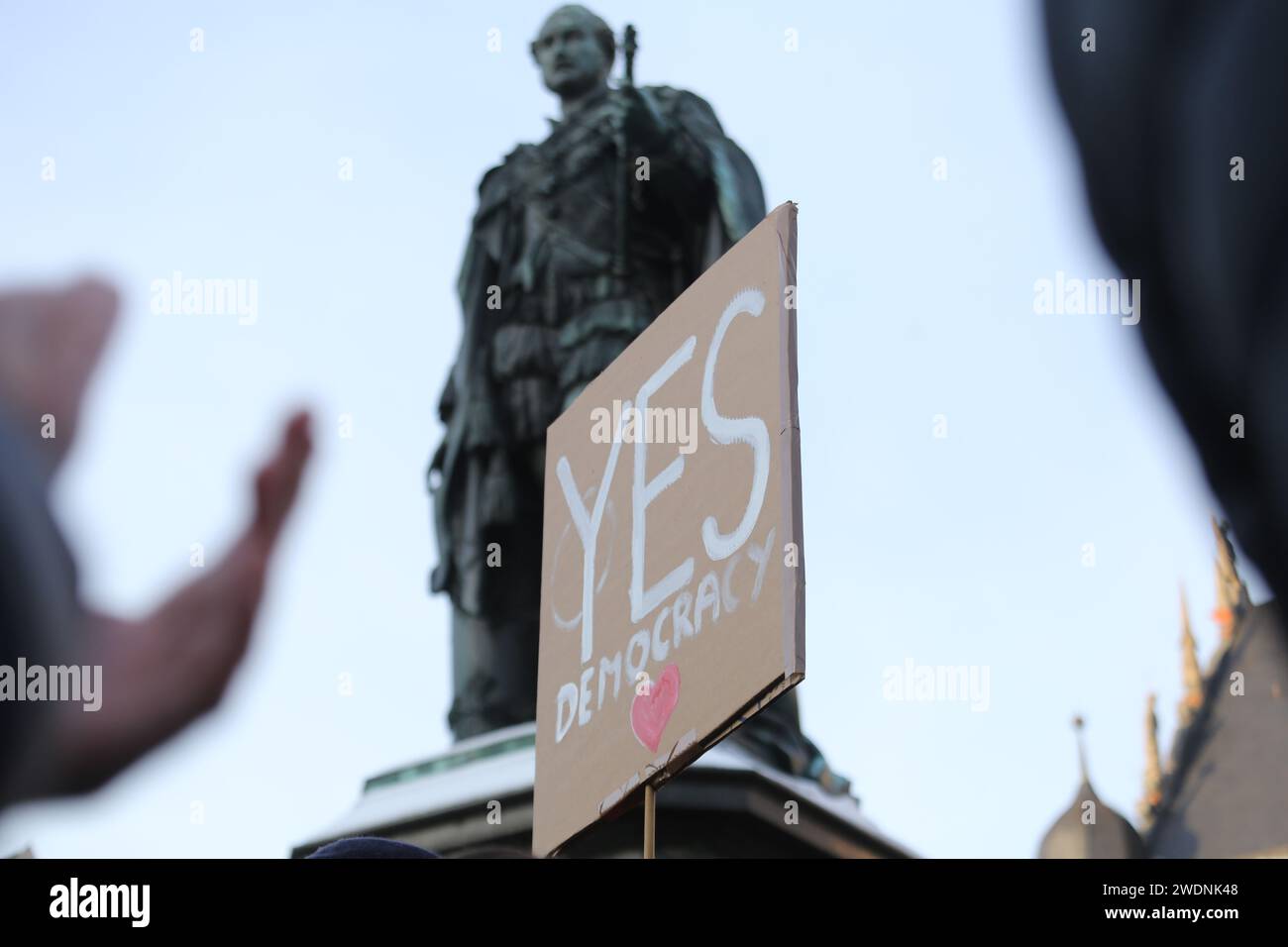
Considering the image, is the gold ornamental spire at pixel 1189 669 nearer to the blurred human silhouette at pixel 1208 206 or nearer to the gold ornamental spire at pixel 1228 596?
the gold ornamental spire at pixel 1228 596

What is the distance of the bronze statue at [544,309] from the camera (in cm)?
1636

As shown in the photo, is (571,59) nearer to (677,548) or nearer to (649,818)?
(677,548)

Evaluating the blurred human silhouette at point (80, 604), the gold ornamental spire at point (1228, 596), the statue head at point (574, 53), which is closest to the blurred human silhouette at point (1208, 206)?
the gold ornamental spire at point (1228, 596)

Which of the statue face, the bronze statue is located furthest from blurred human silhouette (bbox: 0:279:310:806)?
the statue face

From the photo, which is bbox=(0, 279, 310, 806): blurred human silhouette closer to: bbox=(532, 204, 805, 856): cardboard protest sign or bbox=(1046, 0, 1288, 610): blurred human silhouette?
bbox=(1046, 0, 1288, 610): blurred human silhouette

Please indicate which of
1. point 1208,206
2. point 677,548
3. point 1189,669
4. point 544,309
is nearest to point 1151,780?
point 1189,669

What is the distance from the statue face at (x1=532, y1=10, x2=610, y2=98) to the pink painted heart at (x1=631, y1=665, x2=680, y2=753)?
12.8m

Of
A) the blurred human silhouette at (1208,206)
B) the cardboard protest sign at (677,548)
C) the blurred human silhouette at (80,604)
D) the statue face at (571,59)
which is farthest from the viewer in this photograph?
the blurred human silhouette at (80,604)

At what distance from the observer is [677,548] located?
5.17m

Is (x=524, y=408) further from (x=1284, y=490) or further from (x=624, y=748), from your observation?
(x=624, y=748)

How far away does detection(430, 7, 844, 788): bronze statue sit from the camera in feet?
53.7
